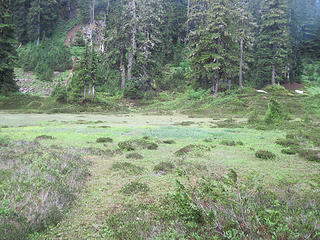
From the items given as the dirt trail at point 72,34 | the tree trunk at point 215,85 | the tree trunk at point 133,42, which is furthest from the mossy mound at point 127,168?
the dirt trail at point 72,34

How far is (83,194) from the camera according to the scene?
4707mm

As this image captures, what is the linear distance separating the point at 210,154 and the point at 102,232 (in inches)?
219

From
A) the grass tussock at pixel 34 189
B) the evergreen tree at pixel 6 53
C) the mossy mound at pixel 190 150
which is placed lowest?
the mossy mound at pixel 190 150

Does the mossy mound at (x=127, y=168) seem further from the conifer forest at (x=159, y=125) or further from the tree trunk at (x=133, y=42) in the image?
the tree trunk at (x=133, y=42)

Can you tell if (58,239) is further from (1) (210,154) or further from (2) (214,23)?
(2) (214,23)

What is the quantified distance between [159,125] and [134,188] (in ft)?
39.0

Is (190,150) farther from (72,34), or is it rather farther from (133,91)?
(72,34)

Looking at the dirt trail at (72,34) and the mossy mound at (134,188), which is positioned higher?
the dirt trail at (72,34)

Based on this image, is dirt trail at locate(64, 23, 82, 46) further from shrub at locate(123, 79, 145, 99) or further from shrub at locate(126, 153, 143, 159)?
shrub at locate(126, 153, 143, 159)

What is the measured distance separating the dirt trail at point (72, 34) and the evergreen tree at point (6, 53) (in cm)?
2157

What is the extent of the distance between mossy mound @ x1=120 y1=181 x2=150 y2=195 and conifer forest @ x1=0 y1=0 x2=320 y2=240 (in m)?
0.04

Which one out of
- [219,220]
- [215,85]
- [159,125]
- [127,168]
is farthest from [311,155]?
[215,85]

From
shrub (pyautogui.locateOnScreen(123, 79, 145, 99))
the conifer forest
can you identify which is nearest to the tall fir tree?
the conifer forest

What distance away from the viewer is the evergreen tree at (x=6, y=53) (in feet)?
96.0
